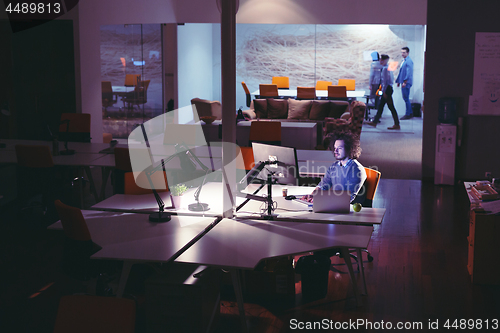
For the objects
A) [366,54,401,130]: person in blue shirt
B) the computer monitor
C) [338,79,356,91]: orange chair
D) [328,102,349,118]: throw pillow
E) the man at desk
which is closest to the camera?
the computer monitor

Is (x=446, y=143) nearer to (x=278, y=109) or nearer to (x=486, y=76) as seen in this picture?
(x=486, y=76)

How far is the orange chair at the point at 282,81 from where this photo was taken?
13594 millimetres

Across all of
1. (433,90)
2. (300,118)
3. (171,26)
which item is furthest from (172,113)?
(433,90)

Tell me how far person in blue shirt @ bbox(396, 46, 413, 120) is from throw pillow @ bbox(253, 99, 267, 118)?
3.14 meters

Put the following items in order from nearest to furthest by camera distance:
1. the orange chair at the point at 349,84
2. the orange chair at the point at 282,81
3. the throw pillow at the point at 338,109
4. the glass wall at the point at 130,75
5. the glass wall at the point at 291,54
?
the glass wall at the point at 130,75 → the throw pillow at the point at 338,109 → the glass wall at the point at 291,54 → the orange chair at the point at 349,84 → the orange chair at the point at 282,81

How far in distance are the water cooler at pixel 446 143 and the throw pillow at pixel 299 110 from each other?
13.0ft

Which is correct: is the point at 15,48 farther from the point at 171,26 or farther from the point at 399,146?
the point at 399,146

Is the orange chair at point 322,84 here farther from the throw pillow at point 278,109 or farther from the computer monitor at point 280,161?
the computer monitor at point 280,161

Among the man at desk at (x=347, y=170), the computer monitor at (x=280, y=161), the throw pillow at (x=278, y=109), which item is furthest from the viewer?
the throw pillow at (x=278, y=109)

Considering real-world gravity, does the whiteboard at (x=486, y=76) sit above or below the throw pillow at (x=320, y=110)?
above

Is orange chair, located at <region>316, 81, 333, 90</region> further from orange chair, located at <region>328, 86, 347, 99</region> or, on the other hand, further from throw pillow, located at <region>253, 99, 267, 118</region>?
throw pillow, located at <region>253, 99, 267, 118</region>

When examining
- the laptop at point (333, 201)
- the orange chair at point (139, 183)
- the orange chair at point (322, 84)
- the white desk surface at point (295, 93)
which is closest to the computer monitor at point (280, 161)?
the laptop at point (333, 201)

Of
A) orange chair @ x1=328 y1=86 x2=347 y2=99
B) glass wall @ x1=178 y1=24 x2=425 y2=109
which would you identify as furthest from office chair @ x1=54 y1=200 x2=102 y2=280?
orange chair @ x1=328 y1=86 x2=347 y2=99

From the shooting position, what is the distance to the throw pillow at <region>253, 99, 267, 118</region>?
39.3 feet
